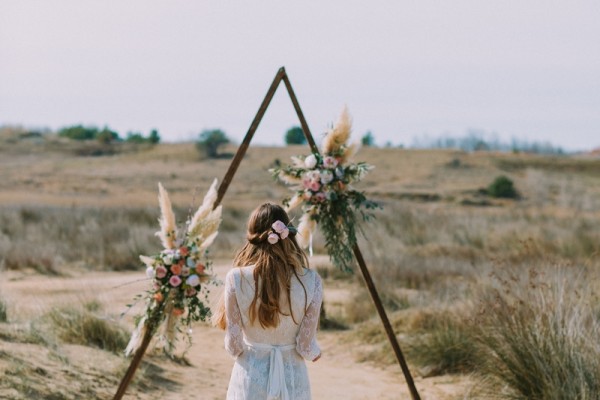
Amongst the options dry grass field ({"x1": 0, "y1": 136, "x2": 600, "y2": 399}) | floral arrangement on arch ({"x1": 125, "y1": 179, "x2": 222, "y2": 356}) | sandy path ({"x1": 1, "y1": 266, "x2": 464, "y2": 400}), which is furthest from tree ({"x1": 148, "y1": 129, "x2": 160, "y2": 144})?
floral arrangement on arch ({"x1": 125, "y1": 179, "x2": 222, "y2": 356})

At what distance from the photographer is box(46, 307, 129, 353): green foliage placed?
27.9 feet

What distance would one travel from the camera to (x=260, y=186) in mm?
44812

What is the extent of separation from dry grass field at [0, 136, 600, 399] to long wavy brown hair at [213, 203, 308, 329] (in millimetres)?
2059


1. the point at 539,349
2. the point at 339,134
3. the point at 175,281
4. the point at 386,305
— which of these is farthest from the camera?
the point at 386,305

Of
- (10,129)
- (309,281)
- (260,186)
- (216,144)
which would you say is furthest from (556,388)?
(10,129)

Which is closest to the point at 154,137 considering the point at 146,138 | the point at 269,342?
the point at 146,138

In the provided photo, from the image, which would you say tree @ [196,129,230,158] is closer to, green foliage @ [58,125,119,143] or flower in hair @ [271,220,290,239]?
green foliage @ [58,125,119,143]

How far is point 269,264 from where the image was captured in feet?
14.9

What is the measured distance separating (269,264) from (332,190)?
9.12 ft

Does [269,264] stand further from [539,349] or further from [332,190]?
[539,349]

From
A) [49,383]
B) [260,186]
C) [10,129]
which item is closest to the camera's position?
[49,383]

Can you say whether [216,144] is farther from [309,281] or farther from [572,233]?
[309,281]

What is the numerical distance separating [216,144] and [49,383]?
157ft

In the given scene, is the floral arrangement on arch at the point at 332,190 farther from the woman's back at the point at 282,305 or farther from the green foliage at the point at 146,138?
the green foliage at the point at 146,138
